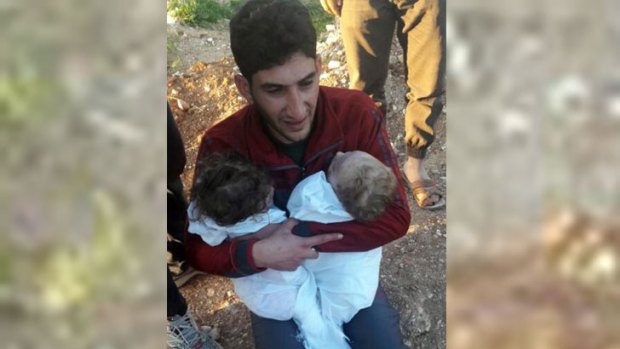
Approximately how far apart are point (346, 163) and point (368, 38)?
3.97 feet

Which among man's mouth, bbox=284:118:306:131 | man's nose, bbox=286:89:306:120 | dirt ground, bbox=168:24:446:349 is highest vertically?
man's nose, bbox=286:89:306:120

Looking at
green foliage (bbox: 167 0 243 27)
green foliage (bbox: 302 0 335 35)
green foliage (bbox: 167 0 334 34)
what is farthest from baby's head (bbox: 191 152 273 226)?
green foliage (bbox: 167 0 243 27)

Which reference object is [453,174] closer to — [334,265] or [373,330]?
[334,265]

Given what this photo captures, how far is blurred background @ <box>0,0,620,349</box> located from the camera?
1.87 ft

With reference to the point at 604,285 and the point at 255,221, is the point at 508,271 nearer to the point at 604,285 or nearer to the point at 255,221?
the point at 604,285

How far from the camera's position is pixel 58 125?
1.90ft

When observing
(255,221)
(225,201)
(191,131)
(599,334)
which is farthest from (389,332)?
(191,131)

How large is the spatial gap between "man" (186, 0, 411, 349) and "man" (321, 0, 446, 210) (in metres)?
0.88

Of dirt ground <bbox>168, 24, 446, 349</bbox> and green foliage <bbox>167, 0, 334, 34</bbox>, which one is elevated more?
green foliage <bbox>167, 0, 334, 34</bbox>

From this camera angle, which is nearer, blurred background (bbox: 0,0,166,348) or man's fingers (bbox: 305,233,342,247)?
blurred background (bbox: 0,0,166,348)

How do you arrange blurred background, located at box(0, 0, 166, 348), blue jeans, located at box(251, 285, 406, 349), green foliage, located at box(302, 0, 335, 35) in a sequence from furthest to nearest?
green foliage, located at box(302, 0, 335, 35) < blue jeans, located at box(251, 285, 406, 349) < blurred background, located at box(0, 0, 166, 348)

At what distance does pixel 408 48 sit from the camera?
274 centimetres

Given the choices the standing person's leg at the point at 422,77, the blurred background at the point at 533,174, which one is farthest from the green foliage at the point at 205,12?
the blurred background at the point at 533,174

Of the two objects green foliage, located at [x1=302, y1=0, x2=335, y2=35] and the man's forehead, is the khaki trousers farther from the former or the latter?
green foliage, located at [x1=302, y1=0, x2=335, y2=35]
